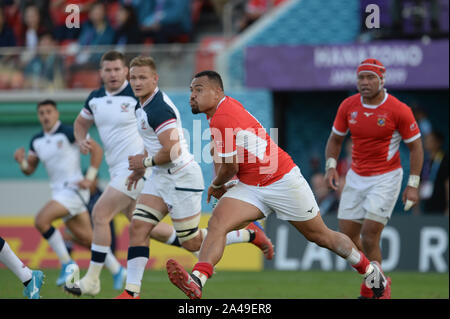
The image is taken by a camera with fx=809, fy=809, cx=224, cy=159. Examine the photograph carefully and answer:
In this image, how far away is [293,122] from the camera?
67.7ft

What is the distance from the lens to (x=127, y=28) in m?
18.7

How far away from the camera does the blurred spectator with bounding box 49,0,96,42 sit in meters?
19.4

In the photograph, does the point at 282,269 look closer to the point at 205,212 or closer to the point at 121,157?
the point at 205,212

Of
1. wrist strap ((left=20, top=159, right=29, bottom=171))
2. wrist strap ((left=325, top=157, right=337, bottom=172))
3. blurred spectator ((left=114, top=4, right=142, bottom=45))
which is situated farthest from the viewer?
blurred spectator ((left=114, top=4, right=142, bottom=45))

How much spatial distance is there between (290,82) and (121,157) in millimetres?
9240

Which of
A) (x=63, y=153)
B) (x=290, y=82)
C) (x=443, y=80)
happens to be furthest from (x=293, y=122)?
(x=63, y=153)

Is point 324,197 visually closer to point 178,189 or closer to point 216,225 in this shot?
point 178,189

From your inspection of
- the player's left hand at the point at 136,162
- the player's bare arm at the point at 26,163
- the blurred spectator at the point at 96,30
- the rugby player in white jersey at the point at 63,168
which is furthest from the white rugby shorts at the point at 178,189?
the blurred spectator at the point at 96,30

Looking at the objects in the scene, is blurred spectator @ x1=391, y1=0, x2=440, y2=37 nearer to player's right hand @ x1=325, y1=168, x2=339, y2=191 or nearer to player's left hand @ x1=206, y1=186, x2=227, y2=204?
player's right hand @ x1=325, y1=168, x2=339, y2=191

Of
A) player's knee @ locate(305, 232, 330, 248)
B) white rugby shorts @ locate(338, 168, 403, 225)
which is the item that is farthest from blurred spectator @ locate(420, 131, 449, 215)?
player's knee @ locate(305, 232, 330, 248)

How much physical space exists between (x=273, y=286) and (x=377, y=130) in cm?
327

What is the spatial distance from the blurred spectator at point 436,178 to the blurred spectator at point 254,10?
5.65 m

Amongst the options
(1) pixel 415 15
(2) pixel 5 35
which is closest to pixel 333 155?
(1) pixel 415 15

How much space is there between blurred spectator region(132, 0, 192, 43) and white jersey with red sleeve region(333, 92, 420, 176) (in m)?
10.1
